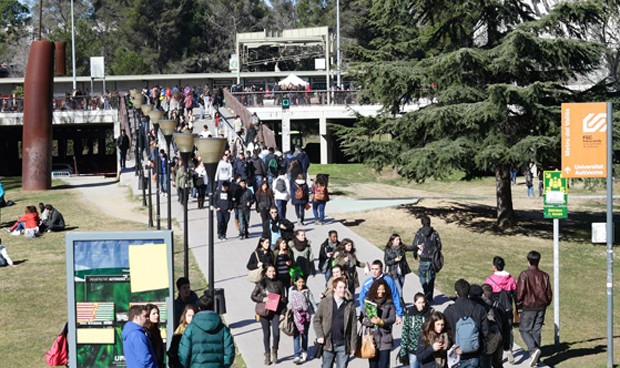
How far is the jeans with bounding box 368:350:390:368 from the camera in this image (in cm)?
1238

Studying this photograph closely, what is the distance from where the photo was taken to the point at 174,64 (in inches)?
3600

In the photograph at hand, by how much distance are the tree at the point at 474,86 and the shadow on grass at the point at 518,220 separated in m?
0.64

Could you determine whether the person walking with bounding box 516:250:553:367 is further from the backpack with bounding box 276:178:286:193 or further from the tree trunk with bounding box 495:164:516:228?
the tree trunk with bounding box 495:164:516:228

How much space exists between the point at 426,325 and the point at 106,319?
11.7 feet

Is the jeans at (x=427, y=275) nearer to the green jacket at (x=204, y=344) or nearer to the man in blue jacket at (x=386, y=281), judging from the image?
the man in blue jacket at (x=386, y=281)

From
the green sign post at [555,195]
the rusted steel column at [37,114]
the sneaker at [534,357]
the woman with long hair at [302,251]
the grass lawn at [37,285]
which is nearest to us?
the sneaker at [534,357]

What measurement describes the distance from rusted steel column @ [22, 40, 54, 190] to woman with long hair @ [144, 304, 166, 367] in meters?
26.2

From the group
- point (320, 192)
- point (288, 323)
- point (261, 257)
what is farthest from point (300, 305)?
point (320, 192)

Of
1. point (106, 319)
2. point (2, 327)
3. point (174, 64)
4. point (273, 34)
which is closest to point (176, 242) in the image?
point (2, 327)

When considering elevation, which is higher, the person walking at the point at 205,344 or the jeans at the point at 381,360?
the person walking at the point at 205,344

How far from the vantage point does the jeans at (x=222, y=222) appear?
23562 mm

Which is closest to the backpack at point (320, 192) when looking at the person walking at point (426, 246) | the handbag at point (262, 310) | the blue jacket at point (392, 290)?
the person walking at point (426, 246)

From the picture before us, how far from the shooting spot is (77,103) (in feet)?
165

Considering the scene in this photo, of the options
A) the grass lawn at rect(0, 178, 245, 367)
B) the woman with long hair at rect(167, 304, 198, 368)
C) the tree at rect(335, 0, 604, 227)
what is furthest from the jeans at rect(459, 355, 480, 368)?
the tree at rect(335, 0, 604, 227)
